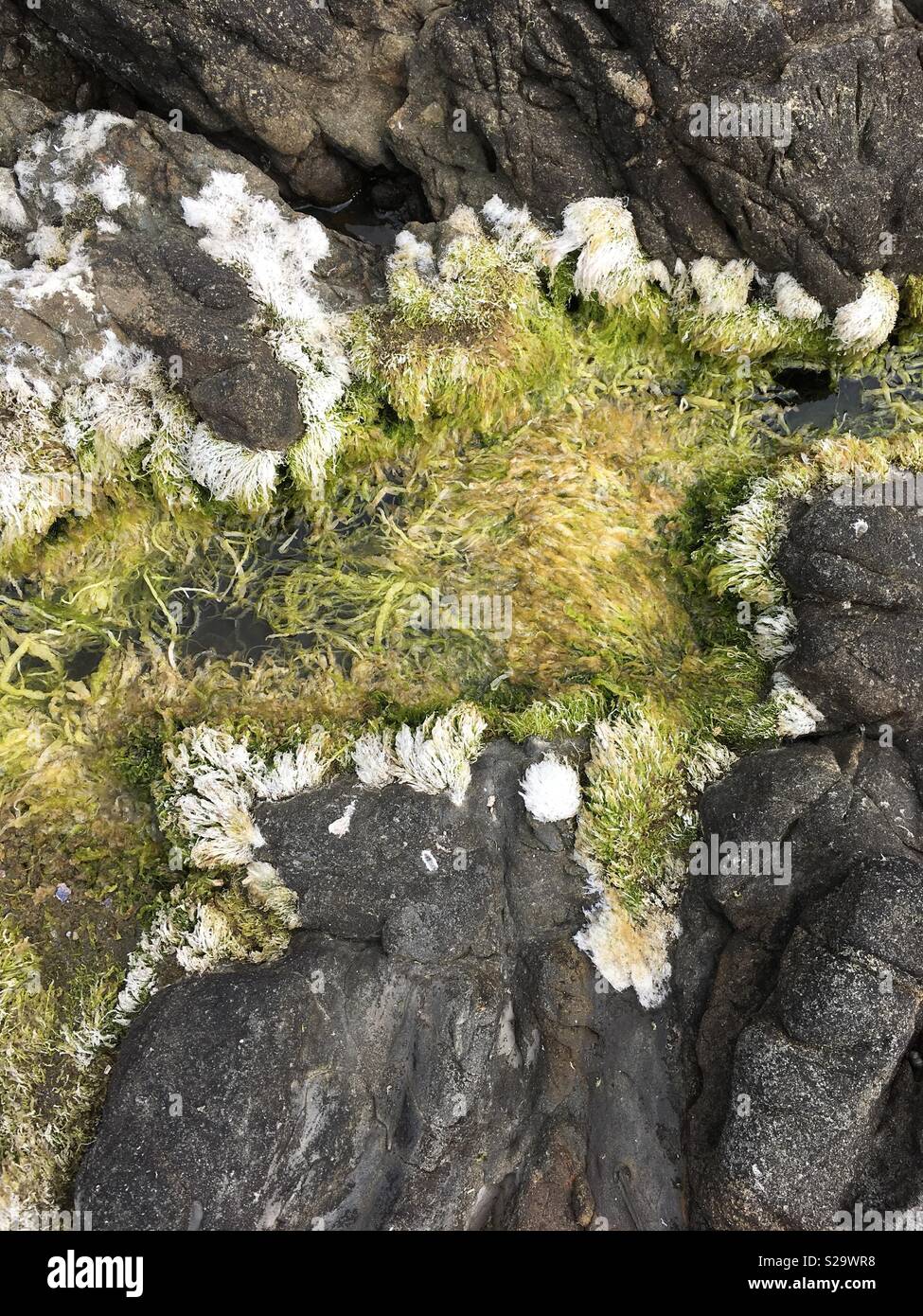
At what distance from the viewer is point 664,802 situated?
4.63m

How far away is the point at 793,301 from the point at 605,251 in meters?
1.16

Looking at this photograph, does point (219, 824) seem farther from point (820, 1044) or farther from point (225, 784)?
point (820, 1044)

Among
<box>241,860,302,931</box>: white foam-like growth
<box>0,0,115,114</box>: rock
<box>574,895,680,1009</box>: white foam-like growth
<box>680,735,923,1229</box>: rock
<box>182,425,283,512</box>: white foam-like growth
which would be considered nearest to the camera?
<box>680,735,923,1229</box>: rock

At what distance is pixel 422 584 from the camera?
514 centimetres

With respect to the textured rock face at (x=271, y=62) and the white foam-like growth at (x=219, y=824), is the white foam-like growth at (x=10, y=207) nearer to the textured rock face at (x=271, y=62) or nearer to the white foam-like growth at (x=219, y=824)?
the textured rock face at (x=271, y=62)

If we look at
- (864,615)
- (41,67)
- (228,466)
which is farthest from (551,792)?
(41,67)

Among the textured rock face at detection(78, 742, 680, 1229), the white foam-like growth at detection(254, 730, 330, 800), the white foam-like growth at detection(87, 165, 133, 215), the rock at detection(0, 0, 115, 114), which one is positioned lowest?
the textured rock face at detection(78, 742, 680, 1229)

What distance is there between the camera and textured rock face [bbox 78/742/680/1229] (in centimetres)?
392

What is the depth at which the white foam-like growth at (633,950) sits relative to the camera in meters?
4.41

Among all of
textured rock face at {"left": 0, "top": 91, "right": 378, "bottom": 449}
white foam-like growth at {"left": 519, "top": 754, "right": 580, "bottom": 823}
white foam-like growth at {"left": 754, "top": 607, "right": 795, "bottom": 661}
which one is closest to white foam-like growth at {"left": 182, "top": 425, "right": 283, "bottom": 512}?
textured rock face at {"left": 0, "top": 91, "right": 378, "bottom": 449}

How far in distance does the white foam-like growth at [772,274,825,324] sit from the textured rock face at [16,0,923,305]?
6cm

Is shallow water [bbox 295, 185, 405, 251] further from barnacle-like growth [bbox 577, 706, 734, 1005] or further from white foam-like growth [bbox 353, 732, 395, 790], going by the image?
barnacle-like growth [bbox 577, 706, 734, 1005]

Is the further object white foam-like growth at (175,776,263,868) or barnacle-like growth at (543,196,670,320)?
barnacle-like growth at (543,196,670,320)

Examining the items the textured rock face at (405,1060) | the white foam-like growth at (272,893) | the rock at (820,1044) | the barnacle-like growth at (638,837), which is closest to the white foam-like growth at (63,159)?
the textured rock face at (405,1060)
